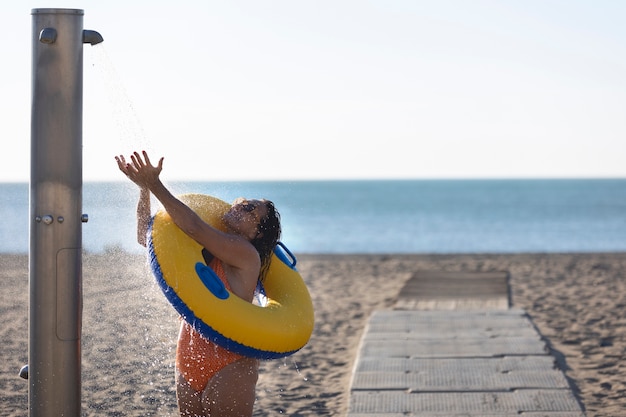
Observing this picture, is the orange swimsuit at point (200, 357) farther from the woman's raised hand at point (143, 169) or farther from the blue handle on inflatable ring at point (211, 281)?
the woman's raised hand at point (143, 169)

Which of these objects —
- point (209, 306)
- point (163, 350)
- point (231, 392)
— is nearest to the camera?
point (209, 306)

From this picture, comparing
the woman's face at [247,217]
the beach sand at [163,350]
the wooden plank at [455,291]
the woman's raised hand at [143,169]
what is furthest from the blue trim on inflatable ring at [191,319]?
the wooden plank at [455,291]

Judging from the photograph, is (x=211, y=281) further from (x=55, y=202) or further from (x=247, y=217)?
(x=55, y=202)

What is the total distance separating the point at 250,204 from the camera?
3.61 metres

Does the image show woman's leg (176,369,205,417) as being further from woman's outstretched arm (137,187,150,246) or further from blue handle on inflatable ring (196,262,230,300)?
woman's outstretched arm (137,187,150,246)

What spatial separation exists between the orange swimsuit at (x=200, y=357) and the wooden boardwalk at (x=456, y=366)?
1.72m

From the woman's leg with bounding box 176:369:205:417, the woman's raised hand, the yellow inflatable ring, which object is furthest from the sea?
the woman's leg with bounding box 176:369:205:417

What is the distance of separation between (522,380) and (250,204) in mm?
2892

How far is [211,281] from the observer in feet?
11.2

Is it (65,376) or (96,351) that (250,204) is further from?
(96,351)

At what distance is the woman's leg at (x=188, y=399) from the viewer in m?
3.59

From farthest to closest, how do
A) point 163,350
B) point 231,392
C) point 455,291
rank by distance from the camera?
point 455,291, point 163,350, point 231,392

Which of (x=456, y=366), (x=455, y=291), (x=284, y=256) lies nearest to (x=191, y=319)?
(x=284, y=256)

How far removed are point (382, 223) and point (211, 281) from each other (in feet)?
147
